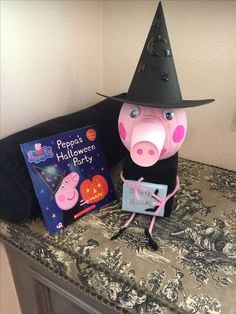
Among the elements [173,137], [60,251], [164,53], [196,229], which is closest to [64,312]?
[60,251]

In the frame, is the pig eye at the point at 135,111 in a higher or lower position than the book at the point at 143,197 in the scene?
higher

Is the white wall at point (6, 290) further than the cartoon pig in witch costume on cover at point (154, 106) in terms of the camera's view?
Yes

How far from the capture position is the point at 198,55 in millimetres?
828

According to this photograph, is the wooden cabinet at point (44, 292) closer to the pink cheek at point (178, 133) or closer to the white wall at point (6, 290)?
the white wall at point (6, 290)

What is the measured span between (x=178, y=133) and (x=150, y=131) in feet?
0.25

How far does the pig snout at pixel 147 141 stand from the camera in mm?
528

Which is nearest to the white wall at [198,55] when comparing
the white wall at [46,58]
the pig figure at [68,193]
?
the white wall at [46,58]

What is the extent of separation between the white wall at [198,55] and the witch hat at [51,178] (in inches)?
19.3

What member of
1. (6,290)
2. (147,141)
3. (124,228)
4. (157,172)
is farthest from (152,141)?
(6,290)

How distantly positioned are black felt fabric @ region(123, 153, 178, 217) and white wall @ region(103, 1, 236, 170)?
1.00ft

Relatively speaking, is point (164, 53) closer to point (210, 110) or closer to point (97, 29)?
point (210, 110)

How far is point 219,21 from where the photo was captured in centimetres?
77

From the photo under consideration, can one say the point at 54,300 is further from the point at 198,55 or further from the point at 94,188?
the point at 198,55

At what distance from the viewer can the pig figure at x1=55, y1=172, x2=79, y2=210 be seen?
63 cm
